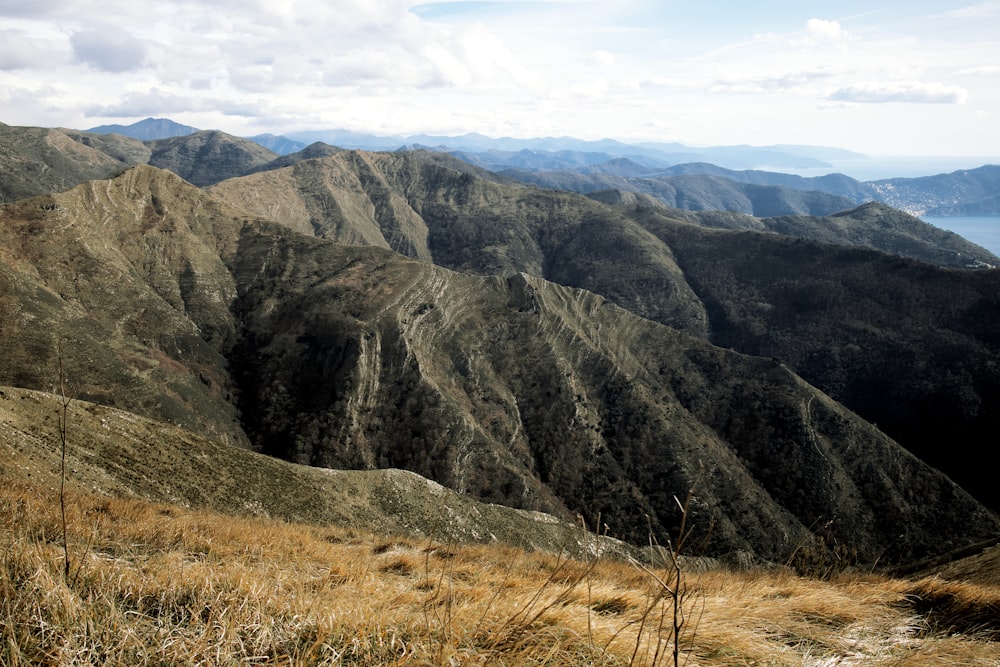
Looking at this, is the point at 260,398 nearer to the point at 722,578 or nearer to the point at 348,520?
the point at 348,520

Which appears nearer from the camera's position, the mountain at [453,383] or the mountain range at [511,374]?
the mountain at [453,383]

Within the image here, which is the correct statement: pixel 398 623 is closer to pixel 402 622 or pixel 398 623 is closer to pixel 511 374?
pixel 402 622

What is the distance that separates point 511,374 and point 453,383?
8829mm

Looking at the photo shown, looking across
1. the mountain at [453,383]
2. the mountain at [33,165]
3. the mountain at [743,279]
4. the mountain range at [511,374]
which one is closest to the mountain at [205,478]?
the mountain range at [511,374]

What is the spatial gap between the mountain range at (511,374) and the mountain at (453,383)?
30 cm

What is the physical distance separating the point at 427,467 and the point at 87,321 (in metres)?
43.5

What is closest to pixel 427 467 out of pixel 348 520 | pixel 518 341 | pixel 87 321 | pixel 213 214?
pixel 518 341

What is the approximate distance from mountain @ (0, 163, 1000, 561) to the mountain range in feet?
0.98

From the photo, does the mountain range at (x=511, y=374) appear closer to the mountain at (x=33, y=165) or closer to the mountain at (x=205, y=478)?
the mountain at (x=205, y=478)

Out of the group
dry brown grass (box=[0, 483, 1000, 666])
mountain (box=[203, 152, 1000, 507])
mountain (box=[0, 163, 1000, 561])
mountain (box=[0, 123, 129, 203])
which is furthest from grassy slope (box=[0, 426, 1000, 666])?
mountain (box=[0, 123, 129, 203])

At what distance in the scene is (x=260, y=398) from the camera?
2675 inches

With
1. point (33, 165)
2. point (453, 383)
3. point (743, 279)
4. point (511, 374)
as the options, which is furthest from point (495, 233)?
point (33, 165)

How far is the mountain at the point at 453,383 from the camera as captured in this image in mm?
59281

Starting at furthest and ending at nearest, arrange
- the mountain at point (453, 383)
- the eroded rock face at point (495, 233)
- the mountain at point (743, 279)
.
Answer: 1. the eroded rock face at point (495, 233)
2. the mountain at point (743, 279)
3. the mountain at point (453, 383)
